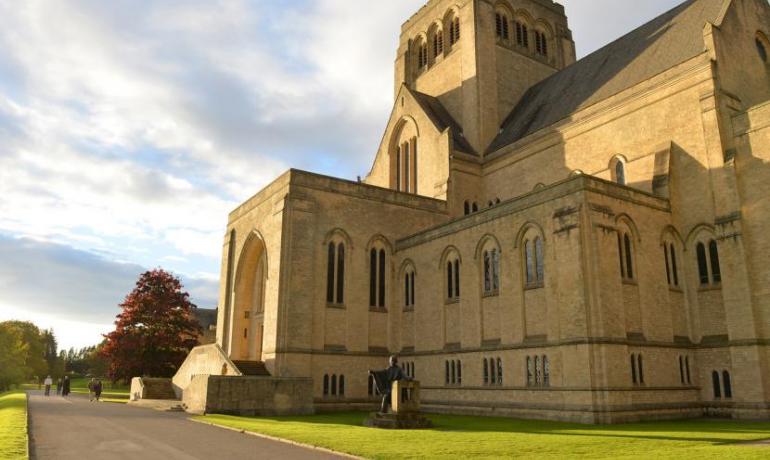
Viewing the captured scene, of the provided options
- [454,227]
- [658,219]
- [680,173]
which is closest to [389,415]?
[454,227]

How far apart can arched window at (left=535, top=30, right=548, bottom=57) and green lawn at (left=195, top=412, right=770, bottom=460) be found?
116 ft

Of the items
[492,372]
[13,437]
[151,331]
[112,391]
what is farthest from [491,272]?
[112,391]

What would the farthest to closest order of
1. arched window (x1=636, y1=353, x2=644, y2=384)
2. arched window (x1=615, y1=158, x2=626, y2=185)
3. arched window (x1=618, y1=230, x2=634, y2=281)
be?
arched window (x1=615, y1=158, x2=626, y2=185)
arched window (x1=618, y1=230, x2=634, y2=281)
arched window (x1=636, y1=353, x2=644, y2=384)

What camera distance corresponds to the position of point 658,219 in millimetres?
28094

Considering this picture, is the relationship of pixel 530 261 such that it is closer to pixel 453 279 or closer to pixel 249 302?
pixel 453 279

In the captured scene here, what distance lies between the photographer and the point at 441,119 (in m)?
45.3

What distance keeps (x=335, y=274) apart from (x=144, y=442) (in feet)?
63.2

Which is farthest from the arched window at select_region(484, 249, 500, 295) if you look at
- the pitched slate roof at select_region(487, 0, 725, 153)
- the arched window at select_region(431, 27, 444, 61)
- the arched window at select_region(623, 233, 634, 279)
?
the arched window at select_region(431, 27, 444, 61)

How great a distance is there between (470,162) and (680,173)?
15154 millimetres

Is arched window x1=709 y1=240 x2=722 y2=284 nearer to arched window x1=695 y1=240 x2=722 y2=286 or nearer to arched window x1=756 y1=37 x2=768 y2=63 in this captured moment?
arched window x1=695 y1=240 x2=722 y2=286

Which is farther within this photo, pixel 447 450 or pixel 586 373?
pixel 586 373

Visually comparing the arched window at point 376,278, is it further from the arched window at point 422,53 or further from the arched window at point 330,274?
the arched window at point 422,53

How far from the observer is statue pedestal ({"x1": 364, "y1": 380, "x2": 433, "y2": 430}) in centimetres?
2112

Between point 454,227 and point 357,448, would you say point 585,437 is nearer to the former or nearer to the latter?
point 357,448
